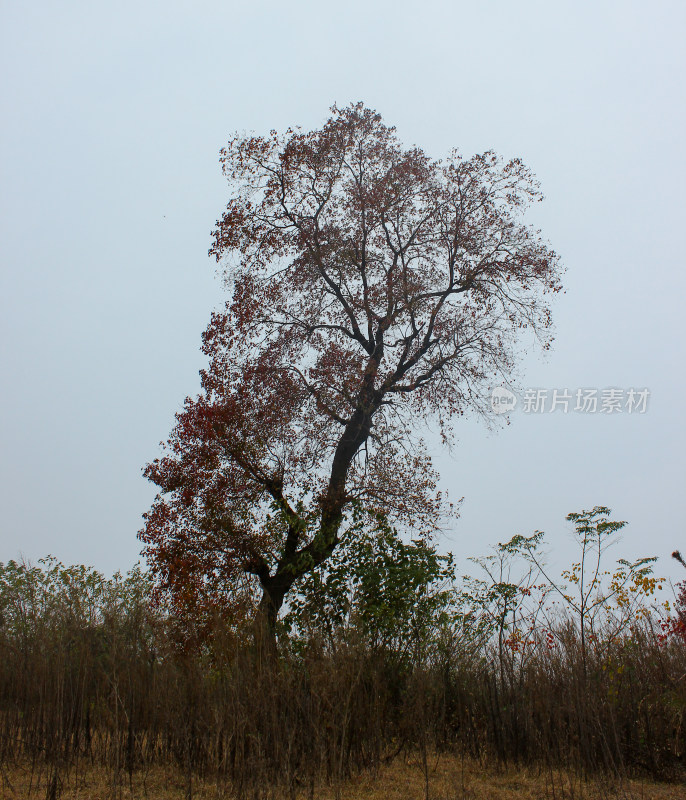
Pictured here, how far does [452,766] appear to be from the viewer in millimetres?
8117

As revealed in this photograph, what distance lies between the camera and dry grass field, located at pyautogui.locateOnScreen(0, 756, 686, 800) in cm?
630

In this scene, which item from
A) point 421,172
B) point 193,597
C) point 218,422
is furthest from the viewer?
point 421,172

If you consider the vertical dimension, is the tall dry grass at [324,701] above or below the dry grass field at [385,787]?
above

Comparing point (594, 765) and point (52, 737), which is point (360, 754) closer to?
point (594, 765)

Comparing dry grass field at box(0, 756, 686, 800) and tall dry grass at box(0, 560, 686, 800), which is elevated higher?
tall dry grass at box(0, 560, 686, 800)

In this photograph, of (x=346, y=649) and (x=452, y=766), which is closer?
(x=346, y=649)

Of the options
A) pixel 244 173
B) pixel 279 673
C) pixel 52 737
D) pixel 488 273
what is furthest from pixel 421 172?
pixel 52 737

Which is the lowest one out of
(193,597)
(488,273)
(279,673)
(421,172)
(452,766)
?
(452,766)

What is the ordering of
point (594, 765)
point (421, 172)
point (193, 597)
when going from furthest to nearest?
point (421, 172), point (193, 597), point (594, 765)

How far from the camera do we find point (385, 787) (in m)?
6.81

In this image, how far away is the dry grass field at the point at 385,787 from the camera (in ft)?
20.7

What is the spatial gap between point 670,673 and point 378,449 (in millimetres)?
5573

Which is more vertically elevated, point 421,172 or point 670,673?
point 421,172

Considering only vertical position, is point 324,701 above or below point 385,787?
above
